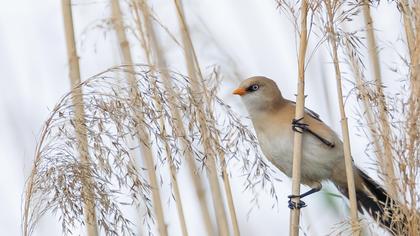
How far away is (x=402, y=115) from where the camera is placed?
160 cm

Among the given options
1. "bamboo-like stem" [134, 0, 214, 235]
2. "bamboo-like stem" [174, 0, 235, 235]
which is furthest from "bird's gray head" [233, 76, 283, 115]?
"bamboo-like stem" [134, 0, 214, 235]

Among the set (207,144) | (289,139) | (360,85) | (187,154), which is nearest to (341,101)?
(360,85)

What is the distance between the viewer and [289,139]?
262 centimetres

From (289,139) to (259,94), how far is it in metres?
0.23

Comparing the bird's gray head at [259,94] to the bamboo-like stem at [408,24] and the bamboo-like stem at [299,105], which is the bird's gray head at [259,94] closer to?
the bamboo-like stem at [299,105]

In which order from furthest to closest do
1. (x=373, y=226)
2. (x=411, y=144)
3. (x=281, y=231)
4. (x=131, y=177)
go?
(x=281, y=231) < (x=373, y=226) < (x=131, y=177) < (x=411, y=144)

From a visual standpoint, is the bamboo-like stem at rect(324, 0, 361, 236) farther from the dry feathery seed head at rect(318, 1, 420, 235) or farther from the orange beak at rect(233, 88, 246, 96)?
the orange beak at rect(233, 88, 246, 96)

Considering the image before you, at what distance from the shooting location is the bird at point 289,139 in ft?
8.67

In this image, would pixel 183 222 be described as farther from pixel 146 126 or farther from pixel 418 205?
pixel 418 205

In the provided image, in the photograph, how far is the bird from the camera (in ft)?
8.67

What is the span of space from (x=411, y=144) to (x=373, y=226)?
52 cm

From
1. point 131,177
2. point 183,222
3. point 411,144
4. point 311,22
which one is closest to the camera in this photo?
point 411,144

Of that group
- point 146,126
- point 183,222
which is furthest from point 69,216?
point 183,222

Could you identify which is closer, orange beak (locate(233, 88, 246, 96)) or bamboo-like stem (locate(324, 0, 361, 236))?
bamboo-like stem (locate(324, 0, 361, 236))
